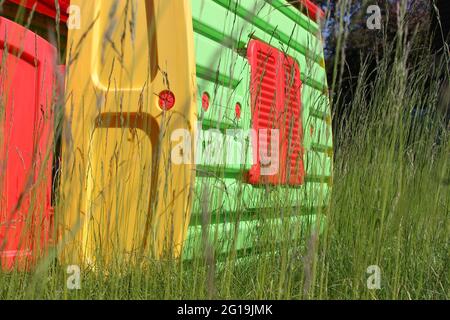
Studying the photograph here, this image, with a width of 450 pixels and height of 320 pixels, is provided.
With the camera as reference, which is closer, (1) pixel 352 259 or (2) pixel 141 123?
(1) pixel 352 259

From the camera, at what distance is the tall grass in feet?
5.14

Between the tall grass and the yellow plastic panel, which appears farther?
the yellow plastic panel

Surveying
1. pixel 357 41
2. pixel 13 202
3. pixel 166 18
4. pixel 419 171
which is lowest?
pixel 13 202

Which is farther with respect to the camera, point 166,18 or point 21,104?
point 21,104

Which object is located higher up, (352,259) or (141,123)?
(141,123)

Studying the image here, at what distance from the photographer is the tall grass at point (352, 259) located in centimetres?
157

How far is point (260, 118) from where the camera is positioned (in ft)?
8.98

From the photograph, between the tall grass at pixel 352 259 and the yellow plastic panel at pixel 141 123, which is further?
the yellow plastic panel at pixel 141 123

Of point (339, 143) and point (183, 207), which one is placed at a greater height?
point (339, 143)

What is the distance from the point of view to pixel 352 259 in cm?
198
